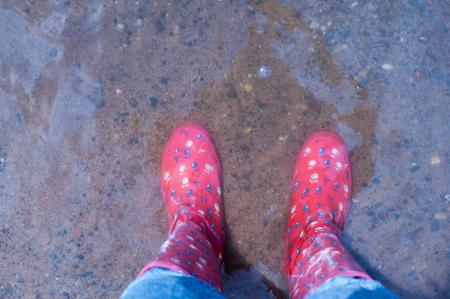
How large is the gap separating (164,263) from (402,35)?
4.98 feet

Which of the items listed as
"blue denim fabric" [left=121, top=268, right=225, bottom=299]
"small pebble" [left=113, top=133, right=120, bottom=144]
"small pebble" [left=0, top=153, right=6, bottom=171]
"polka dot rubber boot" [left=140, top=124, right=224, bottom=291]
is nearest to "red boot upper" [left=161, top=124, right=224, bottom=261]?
"polka dot rubber boot" [left=140, top=124, right=224, bottom=291]

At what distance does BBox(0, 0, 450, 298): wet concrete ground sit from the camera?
190 cm

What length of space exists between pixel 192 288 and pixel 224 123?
0.85 metres

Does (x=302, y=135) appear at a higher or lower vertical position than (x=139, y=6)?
lower

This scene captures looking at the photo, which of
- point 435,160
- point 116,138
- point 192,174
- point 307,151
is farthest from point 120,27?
point 435,160

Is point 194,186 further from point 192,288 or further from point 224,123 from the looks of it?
point 192,288

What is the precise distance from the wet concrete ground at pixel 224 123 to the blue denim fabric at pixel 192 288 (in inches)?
21.7

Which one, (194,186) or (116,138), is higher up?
A: (116,138)

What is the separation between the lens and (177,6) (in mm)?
1974

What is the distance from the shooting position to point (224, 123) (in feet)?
6.43

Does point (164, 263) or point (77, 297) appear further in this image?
point (77, 297)

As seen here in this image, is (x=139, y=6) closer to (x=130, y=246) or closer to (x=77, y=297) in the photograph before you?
(x=130, y=246)

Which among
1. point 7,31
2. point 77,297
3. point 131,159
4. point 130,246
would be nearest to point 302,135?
point 131,159

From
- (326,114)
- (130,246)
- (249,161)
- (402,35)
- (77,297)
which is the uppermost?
(402,35)
